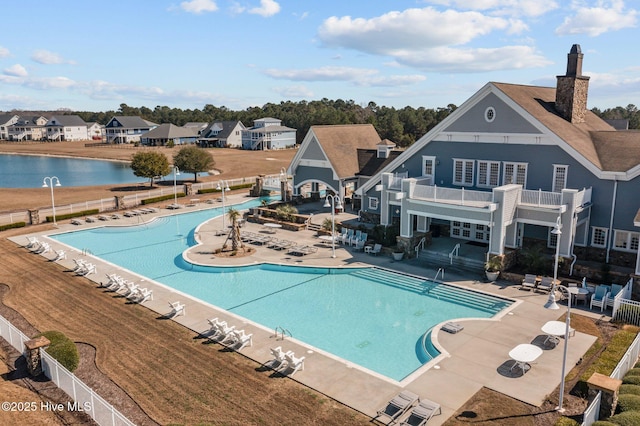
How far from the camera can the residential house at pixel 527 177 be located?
25.7m

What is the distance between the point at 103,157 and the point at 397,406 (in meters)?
111

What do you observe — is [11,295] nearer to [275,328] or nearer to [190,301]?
[190,301]

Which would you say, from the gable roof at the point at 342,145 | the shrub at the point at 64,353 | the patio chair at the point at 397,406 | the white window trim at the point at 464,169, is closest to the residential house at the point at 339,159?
the gable roof at the point at 342,145

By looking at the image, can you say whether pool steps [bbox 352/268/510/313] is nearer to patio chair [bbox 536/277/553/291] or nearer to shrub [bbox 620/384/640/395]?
patio chair [bbox 536/277/553/291]

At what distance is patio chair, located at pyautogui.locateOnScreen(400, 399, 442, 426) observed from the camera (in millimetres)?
13508

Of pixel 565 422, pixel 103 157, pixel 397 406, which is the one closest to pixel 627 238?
pixel 565 422

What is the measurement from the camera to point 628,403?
13.1m

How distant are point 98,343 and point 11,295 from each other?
8.91 metres

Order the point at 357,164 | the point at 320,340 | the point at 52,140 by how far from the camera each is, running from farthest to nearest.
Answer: the point at 52,140 < the point at 357,164 < the point at 320,340

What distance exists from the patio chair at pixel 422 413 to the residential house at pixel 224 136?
116574mm

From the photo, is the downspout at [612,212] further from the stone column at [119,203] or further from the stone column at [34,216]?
the stone column at [34,216]

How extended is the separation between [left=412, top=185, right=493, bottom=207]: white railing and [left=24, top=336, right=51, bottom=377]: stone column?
21.1 meters

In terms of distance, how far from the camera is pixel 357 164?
4222cm

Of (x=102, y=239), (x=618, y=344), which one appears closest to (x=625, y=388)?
(x=618, y=344)
